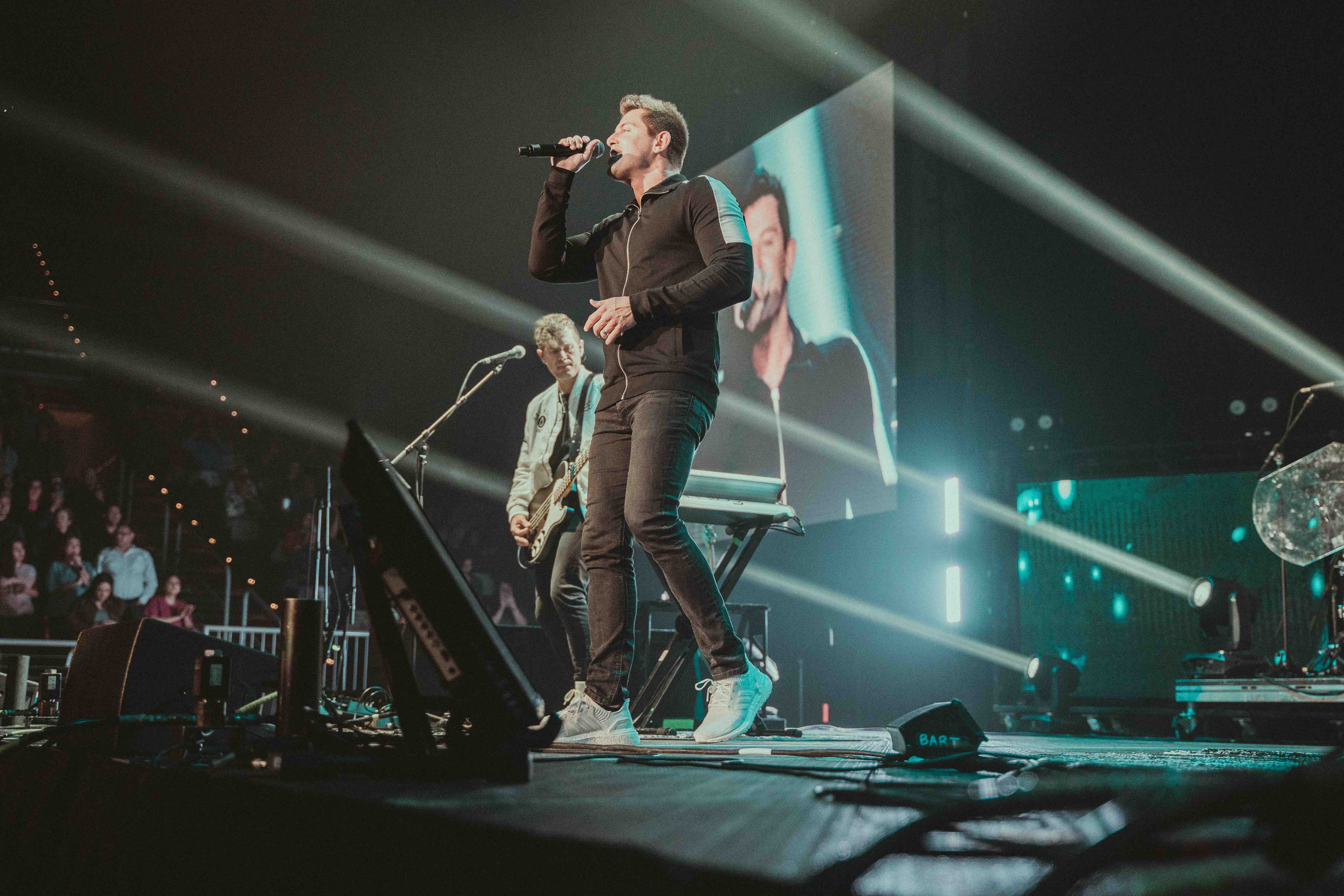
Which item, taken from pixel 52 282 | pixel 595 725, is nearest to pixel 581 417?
pixel 595 725

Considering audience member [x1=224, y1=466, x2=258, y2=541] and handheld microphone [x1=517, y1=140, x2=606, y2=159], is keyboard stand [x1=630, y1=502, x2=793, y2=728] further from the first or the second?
audience member [x1=224, y1=466, x2=258, y2=541]

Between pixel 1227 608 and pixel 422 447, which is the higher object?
pixel 422 447

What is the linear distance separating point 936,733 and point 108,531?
8390 millimetres

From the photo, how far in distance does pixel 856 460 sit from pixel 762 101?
338cm

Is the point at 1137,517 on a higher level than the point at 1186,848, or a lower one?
higher

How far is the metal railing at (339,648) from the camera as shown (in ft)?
20.4

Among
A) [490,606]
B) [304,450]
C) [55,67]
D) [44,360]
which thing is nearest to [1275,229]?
[490,606]

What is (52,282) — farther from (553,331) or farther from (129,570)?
(553,331)

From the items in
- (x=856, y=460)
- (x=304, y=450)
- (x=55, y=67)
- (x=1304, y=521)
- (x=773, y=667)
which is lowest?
(x=773, y=667)

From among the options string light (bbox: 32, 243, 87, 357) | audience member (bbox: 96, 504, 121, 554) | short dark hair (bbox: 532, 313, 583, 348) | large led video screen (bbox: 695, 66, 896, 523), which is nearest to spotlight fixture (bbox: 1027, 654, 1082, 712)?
large led video screen (bbox: 695, 66, 896, 523)

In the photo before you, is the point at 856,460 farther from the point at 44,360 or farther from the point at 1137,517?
the point at 44,360

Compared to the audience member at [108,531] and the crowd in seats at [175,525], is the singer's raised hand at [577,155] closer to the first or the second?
the crowd in seats at [175,525]

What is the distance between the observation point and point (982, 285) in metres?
6.29

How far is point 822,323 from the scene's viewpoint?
19.9ft
